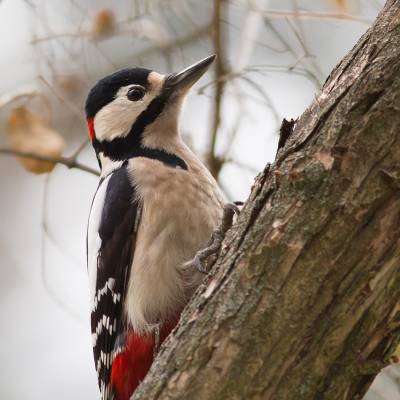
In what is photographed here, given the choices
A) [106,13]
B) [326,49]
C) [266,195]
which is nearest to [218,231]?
[266,195]

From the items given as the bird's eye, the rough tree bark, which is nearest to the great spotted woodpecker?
the bird's eye

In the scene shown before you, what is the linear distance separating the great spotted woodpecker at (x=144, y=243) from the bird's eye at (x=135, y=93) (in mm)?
150

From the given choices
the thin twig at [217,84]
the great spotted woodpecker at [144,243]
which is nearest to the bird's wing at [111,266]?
the great spotted woodpecker at [144,243]

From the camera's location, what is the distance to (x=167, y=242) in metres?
2.98

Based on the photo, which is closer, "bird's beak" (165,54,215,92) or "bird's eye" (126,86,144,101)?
"bird's beak" (165,54,215,92)

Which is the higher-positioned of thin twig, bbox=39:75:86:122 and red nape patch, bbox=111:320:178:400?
thin twig, bbox=39:75:86:122

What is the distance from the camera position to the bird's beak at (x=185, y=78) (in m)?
3.37

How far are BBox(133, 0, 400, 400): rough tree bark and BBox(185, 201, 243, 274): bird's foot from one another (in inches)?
20.8

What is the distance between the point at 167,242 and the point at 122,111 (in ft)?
2.69

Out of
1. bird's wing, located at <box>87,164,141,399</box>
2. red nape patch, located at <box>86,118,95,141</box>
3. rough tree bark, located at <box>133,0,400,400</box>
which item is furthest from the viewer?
red nape patch, located at <box>86,118,95,141</box>

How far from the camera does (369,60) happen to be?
6.18ft

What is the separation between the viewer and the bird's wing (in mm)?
3084

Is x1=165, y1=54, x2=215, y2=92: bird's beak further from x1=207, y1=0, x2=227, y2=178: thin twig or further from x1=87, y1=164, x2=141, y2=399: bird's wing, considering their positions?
x1=87, y1=164, x2=141, y2=399: bird's wing

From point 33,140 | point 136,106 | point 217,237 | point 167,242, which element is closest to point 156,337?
point 167,242
